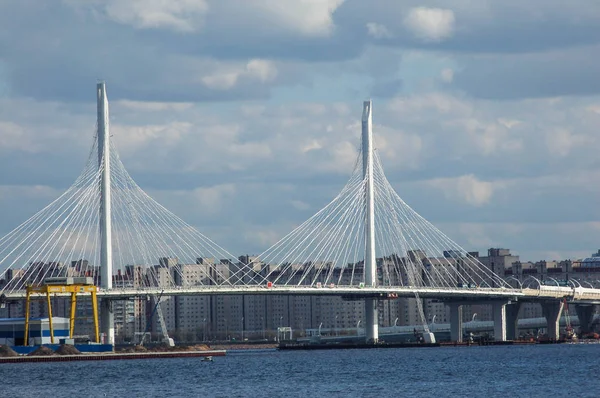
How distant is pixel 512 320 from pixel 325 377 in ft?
213

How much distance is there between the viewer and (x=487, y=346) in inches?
4734

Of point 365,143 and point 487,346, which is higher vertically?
point 365,143

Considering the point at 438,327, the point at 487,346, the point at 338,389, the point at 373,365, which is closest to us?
the point at 338,389

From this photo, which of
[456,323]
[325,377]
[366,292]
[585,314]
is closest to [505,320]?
[456,323]

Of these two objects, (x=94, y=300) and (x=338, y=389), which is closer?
(x=338, y=389)

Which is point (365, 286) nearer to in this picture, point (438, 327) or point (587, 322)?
point (587, 322)

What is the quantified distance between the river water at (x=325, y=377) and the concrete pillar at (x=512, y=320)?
3304 centimetres

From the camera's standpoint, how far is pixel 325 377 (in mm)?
70938

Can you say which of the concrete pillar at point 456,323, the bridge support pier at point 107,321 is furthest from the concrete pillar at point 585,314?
the bridge support pier at point 107,321

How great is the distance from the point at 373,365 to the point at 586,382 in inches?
847

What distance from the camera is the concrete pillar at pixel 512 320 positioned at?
131000 mm

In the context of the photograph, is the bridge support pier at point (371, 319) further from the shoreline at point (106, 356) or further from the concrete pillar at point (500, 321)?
the shoreline at point (106, 356)

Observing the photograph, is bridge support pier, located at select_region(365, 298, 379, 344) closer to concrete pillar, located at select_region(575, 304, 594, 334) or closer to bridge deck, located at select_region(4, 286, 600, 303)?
bridge deck, located at select_region(4, 286, 600, 303)

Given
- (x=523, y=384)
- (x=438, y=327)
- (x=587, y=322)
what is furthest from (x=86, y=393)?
(x=438, y=327)
